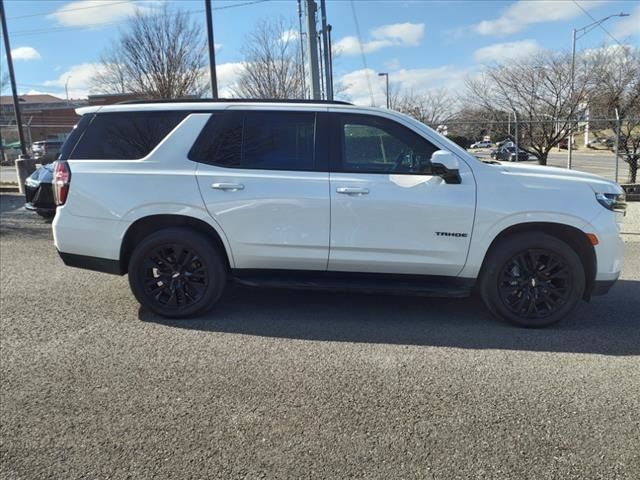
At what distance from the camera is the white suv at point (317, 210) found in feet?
13.7

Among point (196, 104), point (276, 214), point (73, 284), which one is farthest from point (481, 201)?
point (73, 284)

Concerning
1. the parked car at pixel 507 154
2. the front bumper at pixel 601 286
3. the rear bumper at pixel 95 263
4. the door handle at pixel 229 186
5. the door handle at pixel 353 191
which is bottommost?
the front bumper at pixel 601 286

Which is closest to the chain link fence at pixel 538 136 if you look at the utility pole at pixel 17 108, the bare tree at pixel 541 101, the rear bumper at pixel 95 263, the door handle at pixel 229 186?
the bare tree at pixel 541 101

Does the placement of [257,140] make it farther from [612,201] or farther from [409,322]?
[612,201]

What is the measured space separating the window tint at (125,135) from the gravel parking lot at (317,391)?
4.98ft

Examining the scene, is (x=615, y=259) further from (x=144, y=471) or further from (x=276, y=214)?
(x=144, y=471)

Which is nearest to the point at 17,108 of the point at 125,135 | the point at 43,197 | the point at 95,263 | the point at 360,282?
the point at 43,197

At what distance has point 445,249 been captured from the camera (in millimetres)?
4266

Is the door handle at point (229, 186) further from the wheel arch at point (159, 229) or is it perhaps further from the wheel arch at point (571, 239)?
the wheel arch at point (571, 239)

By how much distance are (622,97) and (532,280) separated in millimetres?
12552

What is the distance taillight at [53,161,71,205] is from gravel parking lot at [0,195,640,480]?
114 cm

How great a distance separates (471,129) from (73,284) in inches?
480

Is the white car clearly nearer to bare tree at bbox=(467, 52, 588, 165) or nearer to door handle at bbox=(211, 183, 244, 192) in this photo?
bare tree at bbox=(467, 52, 588, 165)

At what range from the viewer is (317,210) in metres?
4.27
